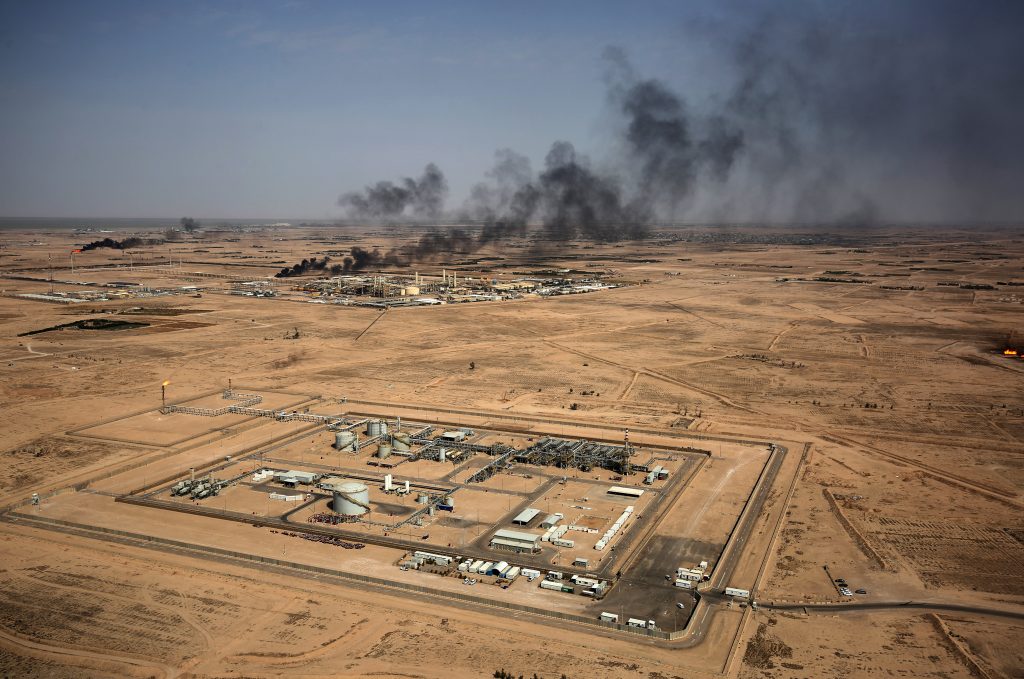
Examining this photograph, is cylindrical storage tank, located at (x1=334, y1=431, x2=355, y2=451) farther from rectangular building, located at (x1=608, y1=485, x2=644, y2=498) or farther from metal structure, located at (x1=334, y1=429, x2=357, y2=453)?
rectangular building, located at (x1=608, y1=485, x2=644, y2=498)

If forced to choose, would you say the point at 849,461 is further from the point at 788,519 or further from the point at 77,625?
the point at 77,625

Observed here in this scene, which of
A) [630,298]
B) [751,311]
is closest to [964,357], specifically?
[751,311]

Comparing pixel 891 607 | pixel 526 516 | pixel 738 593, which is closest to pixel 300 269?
pixel 526 516

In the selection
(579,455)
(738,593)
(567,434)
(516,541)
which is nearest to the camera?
(738,593)

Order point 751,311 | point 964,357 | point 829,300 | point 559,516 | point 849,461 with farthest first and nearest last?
point 829,300 → point 751,311 → point 964,357 → point 849,461 → point 559,516

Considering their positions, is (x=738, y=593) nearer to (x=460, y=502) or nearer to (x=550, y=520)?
(x=550, y=520)

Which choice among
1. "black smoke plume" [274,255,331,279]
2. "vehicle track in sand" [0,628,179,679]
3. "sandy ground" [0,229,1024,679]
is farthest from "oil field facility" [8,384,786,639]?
"black smoke plume" [274,255,331,279]
